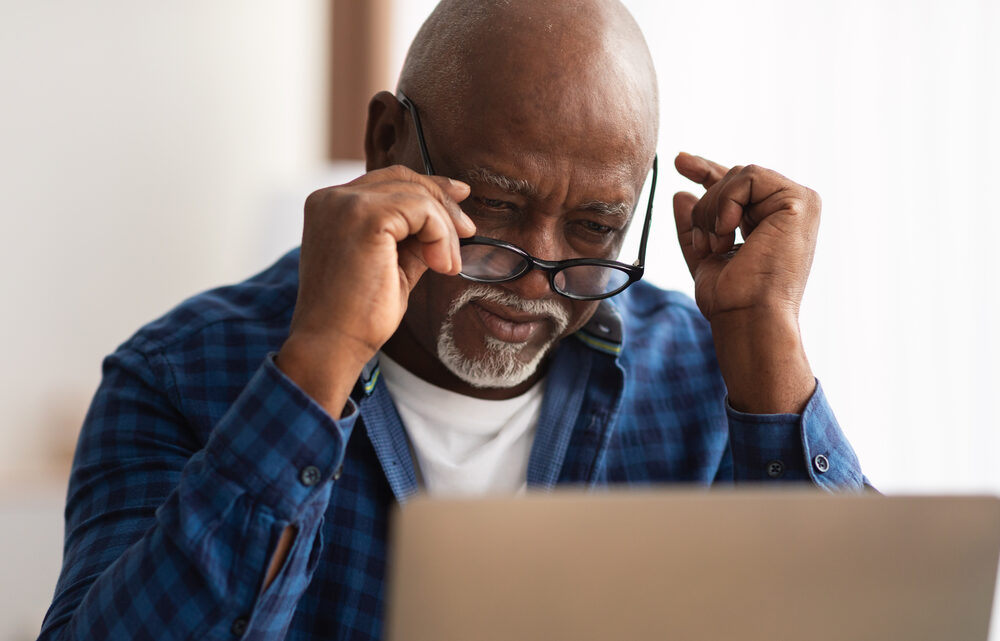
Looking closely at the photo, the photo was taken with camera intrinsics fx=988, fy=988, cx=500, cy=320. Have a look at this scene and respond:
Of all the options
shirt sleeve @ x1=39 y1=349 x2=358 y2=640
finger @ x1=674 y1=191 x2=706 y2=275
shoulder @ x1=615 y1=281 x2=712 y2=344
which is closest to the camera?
shirt sleeve @ x1=39 y1=349 x2=358 y2=640

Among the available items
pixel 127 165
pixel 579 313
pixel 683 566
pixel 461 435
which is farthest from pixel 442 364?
pixel 127 165

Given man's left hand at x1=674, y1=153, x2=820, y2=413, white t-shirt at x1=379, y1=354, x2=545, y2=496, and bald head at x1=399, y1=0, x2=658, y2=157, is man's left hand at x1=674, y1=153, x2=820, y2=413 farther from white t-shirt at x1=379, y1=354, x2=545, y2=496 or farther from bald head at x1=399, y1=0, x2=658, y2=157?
white t-shirt at x1=379, y1=354, x2=545, y2=496

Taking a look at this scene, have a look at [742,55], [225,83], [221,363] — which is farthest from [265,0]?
[221,363]

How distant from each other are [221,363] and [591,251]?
1.66 feet

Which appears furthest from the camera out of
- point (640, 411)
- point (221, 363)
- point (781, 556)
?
point (640, 411)

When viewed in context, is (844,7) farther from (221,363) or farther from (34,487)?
(34,487)

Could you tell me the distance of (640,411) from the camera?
57.4 inches

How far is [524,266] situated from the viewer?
1.21m

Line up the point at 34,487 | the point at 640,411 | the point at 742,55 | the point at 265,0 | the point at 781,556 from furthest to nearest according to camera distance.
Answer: the point at 265,0
the point at 742,55
the point at 34,487
the point at 640,411
the point at 781,556

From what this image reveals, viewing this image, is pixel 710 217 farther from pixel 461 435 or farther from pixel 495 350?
pixel 461 435

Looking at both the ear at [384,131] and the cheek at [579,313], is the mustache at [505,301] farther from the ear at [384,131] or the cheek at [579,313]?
the ear at [384,131]

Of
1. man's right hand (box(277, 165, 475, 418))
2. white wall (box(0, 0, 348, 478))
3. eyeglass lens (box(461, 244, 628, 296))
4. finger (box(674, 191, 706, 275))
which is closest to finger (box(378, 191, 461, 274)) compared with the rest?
man's right hand (box(277, 165, 475, 418))

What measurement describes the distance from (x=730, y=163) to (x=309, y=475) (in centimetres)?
193

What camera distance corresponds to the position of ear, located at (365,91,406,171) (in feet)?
4.42
